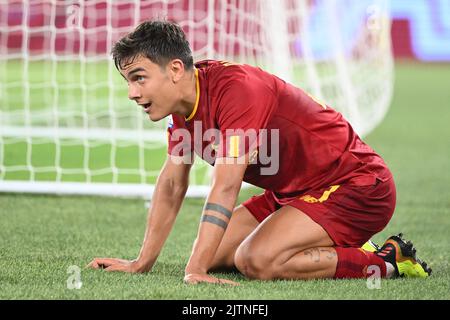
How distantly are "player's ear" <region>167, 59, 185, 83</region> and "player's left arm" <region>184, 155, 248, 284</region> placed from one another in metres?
0.32

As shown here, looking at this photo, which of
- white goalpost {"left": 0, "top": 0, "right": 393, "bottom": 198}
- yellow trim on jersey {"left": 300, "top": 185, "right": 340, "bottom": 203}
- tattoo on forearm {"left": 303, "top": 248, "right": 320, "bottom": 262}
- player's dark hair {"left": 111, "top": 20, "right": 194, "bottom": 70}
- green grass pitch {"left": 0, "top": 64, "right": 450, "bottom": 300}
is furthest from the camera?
white goalpost {"left": 0, "top": 0, "right": 393, "bottom": 198}

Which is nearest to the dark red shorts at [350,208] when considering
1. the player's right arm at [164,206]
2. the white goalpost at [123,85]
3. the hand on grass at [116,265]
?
the player's right arm at [164,206]

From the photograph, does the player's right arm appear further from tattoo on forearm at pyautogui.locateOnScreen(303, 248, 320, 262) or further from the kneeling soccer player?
tattoo on forearm at pyautogui.locateOnScreen(303, 248, 320, 262)

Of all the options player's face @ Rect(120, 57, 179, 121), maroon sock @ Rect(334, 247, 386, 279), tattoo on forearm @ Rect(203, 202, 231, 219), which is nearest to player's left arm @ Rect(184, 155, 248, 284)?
tattoo on forearm @ Rect(203, 202, 231, 219)

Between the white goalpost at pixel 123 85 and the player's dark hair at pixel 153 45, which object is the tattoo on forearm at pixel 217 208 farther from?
the white goalpost at pixel 123 85

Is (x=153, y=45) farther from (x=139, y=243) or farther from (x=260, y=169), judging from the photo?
(x=139, y=243)

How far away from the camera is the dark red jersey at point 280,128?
3164 mm

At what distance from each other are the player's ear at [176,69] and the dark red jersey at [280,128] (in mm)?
100

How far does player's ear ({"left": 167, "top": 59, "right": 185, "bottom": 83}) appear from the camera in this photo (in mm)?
3182

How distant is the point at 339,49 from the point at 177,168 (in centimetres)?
489

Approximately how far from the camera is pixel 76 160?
6703 millimetres

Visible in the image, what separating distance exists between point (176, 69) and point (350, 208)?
825 millimetres

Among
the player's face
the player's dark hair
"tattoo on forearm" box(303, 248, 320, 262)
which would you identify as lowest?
"tattoo on forearm" box(303, 248, 320, 262)
